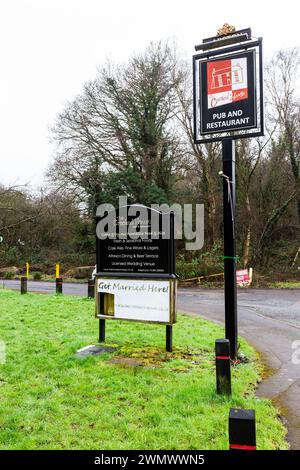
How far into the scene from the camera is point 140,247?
8.23 metres

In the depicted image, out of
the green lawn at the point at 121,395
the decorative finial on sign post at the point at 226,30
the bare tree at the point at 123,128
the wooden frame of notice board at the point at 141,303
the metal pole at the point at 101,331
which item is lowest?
the green lawn at the point at 121,395

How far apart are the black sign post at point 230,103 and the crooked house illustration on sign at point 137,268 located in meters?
1.14

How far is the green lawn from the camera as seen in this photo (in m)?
4.42

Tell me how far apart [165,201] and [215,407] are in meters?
22.7

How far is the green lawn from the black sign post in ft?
4.49

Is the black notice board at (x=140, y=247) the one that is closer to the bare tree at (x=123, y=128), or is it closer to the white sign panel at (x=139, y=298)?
the white sign panel at (x=139, y=298)

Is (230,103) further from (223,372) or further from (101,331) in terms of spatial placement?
(101,331)

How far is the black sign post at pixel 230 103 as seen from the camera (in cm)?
716

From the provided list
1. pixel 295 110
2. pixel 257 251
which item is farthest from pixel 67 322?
pixel 295 110

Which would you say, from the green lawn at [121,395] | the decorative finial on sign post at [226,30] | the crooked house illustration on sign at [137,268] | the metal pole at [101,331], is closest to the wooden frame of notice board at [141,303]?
the crooked house illustration on sign at [137,268]

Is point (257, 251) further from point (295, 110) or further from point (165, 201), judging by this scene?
point (295, 110)

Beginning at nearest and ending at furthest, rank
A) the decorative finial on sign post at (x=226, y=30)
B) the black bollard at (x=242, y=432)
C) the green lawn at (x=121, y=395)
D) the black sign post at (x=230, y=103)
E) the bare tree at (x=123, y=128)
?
1. the black bollard at (x=242, y=432)
2. the green lawn at (x=121, y=395)
3. the black sign post at (x=230, y=103)
4. the decorative finial on sign post at (x=226, y=30)
5. the bare tree at (x=123, y=128)

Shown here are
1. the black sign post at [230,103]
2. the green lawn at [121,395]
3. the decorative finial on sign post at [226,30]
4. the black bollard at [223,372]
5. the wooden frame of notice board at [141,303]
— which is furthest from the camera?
the wooden frame of notice board at [141,303]

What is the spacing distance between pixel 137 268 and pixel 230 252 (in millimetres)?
1916
